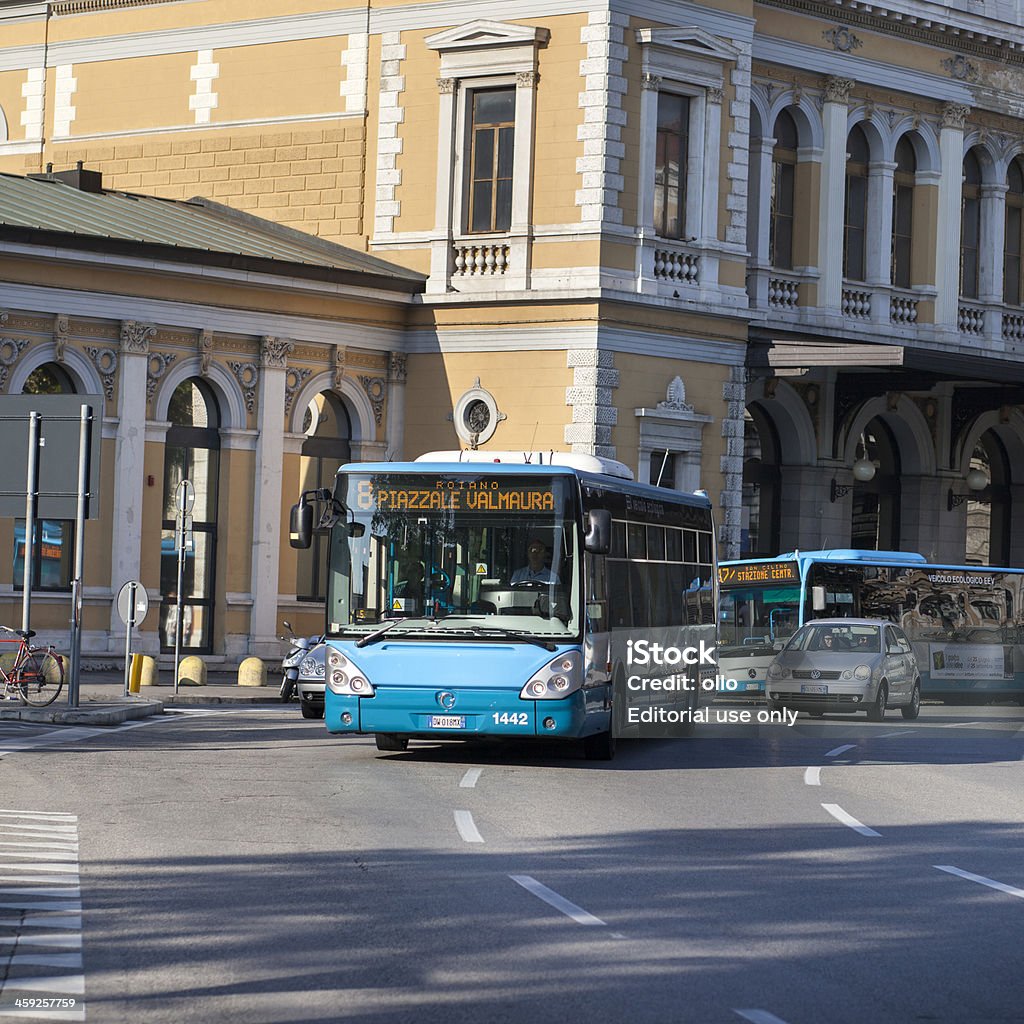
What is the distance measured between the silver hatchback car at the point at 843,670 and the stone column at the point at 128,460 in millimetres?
10762

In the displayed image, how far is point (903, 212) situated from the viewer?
43.5m

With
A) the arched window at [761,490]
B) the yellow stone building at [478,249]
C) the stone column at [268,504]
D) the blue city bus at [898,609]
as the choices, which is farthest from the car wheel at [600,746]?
the arched window at [761,490]

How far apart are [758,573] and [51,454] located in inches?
584

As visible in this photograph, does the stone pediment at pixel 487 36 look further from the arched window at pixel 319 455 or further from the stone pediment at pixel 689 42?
the arched window at pixel 319 455

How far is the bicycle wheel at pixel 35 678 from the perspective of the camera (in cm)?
2669

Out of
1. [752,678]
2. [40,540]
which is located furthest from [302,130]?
[752,678]

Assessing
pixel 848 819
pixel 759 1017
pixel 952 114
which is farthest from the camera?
pixel 952 114

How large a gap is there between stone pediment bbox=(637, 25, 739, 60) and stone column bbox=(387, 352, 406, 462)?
23.6 feet

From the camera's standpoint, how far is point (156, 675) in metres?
32.9

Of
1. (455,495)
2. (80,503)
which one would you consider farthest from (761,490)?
(455,495)

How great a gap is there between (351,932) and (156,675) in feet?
77.1

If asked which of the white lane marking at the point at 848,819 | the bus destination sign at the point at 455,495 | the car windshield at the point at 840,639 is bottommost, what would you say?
the white lane marking at the point at 848,819

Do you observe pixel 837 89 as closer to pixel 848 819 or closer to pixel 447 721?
pixel 447 721

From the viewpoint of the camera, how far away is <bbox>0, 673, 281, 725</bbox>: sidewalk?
81.3ft
